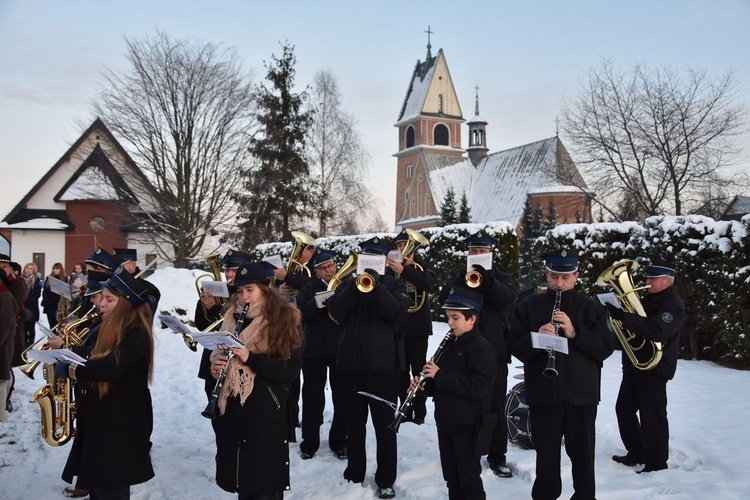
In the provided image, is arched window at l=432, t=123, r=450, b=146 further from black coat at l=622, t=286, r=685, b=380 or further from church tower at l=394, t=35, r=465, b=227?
black coat at l=622, t=286, r=685, b=380

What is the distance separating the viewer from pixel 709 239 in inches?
397

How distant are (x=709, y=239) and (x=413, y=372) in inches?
203

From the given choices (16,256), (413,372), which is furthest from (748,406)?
(16,256)

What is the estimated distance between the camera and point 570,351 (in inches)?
196

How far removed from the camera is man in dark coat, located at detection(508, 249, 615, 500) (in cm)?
492

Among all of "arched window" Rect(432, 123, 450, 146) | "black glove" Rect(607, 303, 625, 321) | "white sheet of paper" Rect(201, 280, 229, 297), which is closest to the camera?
"black glove" Rect(607, 303, 625, 321)

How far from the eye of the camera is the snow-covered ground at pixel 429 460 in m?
5.67

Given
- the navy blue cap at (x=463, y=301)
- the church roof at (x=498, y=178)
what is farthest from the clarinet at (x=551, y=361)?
the church roof at (x=498, y=178)

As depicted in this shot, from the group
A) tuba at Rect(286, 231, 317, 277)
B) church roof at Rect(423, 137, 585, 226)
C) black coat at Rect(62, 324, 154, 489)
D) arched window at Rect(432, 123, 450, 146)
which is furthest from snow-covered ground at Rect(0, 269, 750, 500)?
arched window at Rect(432, 123, 450, 146)

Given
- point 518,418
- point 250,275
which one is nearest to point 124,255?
point 250,275

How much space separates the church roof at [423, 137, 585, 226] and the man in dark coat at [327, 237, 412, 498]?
4840 centimetres

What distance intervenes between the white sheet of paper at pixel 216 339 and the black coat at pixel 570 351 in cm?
221

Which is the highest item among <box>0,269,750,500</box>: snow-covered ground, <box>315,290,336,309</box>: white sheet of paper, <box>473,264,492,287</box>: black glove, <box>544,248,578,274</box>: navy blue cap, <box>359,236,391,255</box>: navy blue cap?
<box>359,236,391,255</box>: navy blue cap

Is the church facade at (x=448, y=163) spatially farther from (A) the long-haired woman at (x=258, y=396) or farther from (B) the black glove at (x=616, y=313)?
(A) the long-haired woman at (x=258, y=396)
